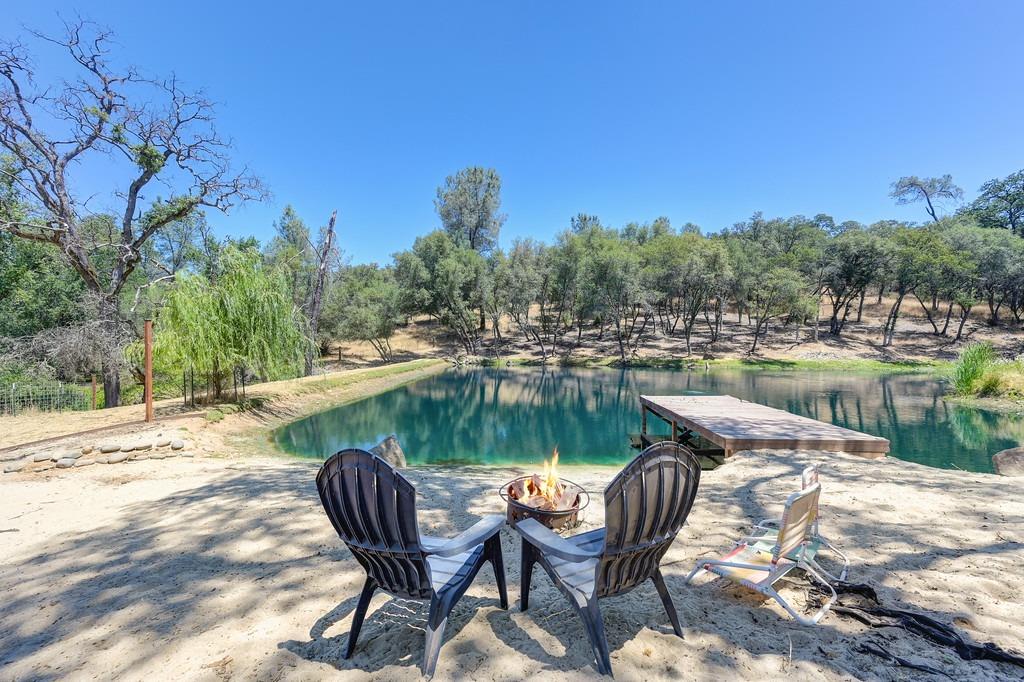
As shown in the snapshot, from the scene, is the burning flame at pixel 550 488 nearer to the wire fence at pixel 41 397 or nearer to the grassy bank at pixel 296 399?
the grassy bank at pixel 296 399

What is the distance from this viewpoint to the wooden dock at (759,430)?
7055 millimetres

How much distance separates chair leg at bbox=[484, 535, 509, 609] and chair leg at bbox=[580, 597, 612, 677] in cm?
59

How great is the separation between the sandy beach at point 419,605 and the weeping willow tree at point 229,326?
7626mm

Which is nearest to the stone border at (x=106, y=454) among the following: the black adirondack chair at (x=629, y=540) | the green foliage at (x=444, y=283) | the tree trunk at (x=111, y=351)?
the tree trunk at (x=111, y=351)

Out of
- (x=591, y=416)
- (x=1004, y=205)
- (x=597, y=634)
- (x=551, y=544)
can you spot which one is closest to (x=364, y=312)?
(x=591, y=416)

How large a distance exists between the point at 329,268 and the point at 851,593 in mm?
26501

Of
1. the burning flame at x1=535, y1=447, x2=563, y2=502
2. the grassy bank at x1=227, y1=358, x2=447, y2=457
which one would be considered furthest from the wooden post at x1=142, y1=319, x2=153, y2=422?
the burning flame at x1=535, y1=447, x2=563, y2=502

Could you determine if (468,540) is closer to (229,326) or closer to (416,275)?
(229,326)

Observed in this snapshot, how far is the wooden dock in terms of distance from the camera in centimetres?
705

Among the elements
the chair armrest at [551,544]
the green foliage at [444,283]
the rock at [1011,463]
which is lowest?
the rock at [1011,463]

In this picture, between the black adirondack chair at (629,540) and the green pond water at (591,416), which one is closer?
the black adirondack chair at (629,540)

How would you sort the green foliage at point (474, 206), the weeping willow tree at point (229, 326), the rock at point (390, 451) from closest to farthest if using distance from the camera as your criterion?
1. the rock at point (390, 451)
2. the weeping willow tree at point (229, 326)
3. the green foliage at point (474, 206)

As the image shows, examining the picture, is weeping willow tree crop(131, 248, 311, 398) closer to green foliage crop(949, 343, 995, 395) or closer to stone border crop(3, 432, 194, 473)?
stone border crop(3, 432, 194, 473)

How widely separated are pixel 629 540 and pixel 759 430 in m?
7.04
